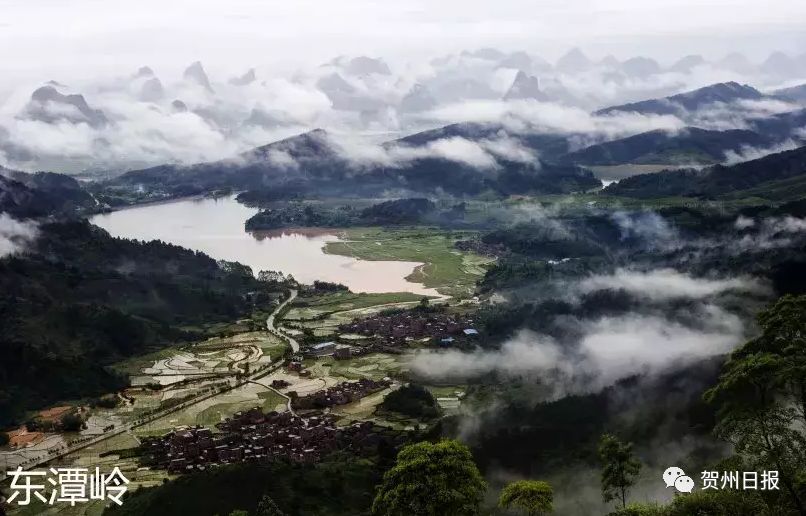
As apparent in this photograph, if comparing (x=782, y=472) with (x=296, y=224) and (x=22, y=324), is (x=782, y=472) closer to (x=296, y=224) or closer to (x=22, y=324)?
(x=22, y=324)

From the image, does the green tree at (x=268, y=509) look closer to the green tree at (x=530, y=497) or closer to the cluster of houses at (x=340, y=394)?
the green tree at (x=530, y=497)

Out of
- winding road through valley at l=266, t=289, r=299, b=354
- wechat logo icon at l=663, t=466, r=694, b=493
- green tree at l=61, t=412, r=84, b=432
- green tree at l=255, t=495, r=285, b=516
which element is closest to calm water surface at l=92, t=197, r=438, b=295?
winding road through valley at l=266, t=289, r=299, b=354

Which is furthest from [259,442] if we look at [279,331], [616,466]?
[279,331]

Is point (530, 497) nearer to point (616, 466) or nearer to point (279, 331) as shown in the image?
point (616, 466)

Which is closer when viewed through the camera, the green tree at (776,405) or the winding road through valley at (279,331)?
the green tree at (776,405)

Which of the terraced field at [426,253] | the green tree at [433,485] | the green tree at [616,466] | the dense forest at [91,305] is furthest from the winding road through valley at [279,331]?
the green tree at [433,485]

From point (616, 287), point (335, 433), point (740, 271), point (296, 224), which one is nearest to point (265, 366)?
point (335, 433)

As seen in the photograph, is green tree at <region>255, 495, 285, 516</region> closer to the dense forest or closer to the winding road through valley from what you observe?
the dense forest
